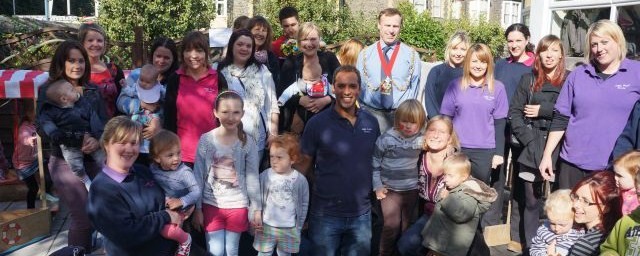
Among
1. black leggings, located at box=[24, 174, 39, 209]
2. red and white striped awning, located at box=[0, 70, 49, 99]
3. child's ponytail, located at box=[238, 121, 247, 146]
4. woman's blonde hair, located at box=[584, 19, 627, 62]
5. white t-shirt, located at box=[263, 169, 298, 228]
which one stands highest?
woman's blonde hair, located at box=[584, 19, 627, 62]

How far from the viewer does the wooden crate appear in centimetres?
449

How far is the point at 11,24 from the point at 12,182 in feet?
36.5

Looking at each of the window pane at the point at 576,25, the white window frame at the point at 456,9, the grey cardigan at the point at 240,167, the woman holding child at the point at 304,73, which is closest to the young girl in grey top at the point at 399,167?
the grey cardigan at the point at 240,167

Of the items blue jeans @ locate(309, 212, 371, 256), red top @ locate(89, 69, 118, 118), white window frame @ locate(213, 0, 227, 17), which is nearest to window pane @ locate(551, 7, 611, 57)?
blue jeans @ locate(309, 212, 371, 256)

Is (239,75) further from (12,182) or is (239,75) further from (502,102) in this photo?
(12,182)

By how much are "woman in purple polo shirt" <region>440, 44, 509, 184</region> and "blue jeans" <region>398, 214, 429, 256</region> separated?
805 millimetres

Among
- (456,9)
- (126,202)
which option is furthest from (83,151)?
(456,9)

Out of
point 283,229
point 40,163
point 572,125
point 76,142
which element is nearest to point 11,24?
point 40,163

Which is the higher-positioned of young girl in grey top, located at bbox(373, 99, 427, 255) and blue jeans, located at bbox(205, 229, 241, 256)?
young girl in grey top, located at bbox(373, 99, 427, 255)

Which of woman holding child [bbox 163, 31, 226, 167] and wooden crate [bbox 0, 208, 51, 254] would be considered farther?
wooden crate [bbox 0, 208, 51, 254]

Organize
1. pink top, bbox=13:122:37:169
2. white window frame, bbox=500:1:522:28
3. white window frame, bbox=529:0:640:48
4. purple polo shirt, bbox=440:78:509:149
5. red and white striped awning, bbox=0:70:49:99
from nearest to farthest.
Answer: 1. purple polo shirt, bbox=440:78:509:149
2. red and white striped awning, bbox=0:70:49:99
3. pink top, bbox=13:122:37:169
4. white window frame, bbox=529:0:640:48
5. white window frame, bbox=500:1:522:28

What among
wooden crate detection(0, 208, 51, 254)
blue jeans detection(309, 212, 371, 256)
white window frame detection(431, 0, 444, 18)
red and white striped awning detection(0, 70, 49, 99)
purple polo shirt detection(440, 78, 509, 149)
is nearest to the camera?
blue jeans detection(309, 212, 371, 256)

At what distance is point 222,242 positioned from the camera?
3652mm

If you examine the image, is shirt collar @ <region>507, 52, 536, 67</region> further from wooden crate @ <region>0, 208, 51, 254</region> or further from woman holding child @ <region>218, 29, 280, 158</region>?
wooden crate @ <region>0, 208, 51, 254</region>
